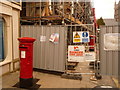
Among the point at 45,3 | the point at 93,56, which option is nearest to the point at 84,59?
the point at 93,56

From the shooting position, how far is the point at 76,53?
6.52 meters

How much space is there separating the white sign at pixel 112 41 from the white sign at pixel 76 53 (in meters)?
1.04

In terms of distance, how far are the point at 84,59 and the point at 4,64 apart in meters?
3.67

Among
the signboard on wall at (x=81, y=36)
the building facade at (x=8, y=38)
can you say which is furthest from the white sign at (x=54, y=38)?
the building facade at (x=8, y=38)

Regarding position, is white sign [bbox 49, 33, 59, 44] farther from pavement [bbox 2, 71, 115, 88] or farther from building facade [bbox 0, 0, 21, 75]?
building facade [bbox 0, 0, 21, 75]

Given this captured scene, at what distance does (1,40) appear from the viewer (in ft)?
22.3

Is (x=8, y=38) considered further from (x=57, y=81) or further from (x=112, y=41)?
(x=112, y=41)

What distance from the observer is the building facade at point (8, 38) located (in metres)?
6.57

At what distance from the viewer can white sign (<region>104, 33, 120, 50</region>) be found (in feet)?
19.1

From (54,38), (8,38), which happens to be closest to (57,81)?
(54,38)

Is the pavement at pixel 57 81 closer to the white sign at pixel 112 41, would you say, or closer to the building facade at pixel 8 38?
the building facade at pixel 8 38

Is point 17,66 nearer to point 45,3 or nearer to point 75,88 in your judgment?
point 75,88

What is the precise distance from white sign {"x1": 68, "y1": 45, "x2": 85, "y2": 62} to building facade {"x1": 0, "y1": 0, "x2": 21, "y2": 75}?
112 inches

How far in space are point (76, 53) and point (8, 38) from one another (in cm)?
333
